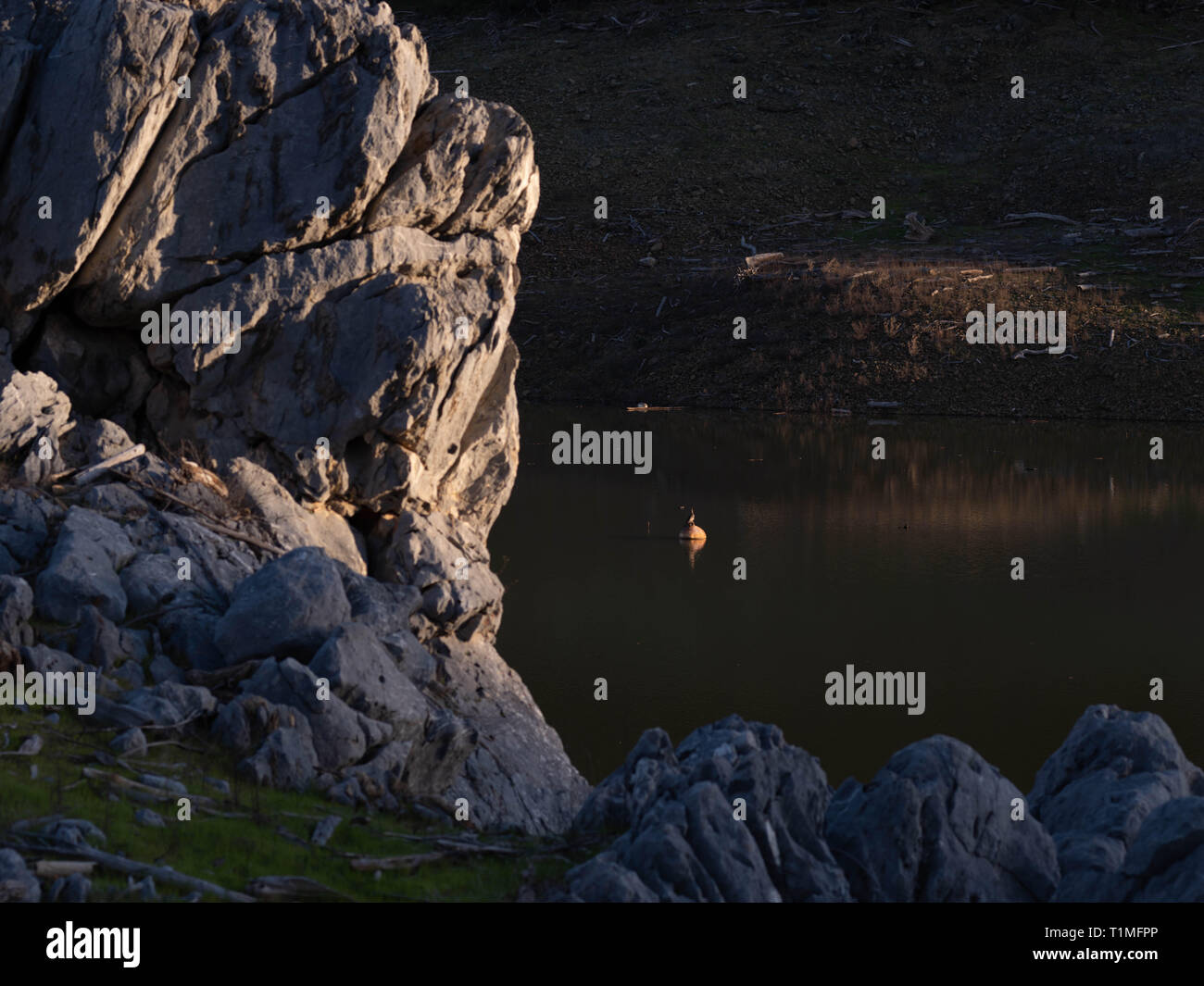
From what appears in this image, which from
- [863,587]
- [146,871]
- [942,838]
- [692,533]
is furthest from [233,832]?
[692,533]

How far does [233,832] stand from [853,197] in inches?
2594

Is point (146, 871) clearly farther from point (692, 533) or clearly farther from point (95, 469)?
point (692, 533)

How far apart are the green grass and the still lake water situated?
9.15m

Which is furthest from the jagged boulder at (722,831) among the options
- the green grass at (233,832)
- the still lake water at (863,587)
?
the still lake water at (863,587)

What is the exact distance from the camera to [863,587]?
31594mm

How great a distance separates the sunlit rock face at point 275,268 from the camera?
18938 mm

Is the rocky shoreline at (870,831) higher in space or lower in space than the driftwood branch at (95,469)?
lower

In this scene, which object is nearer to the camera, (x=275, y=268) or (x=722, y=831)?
(x=722, y=831)

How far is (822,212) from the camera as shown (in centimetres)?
7125

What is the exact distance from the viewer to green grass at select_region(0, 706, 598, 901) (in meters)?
10.8

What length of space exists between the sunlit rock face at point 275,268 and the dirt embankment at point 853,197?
3650 cm

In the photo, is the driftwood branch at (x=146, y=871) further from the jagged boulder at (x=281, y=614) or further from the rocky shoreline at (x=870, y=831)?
the jagged boulder at (x=281, y=614)

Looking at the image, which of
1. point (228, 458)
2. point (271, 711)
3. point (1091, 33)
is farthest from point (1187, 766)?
point (1091, 33)

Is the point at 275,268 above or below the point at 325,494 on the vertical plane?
above
